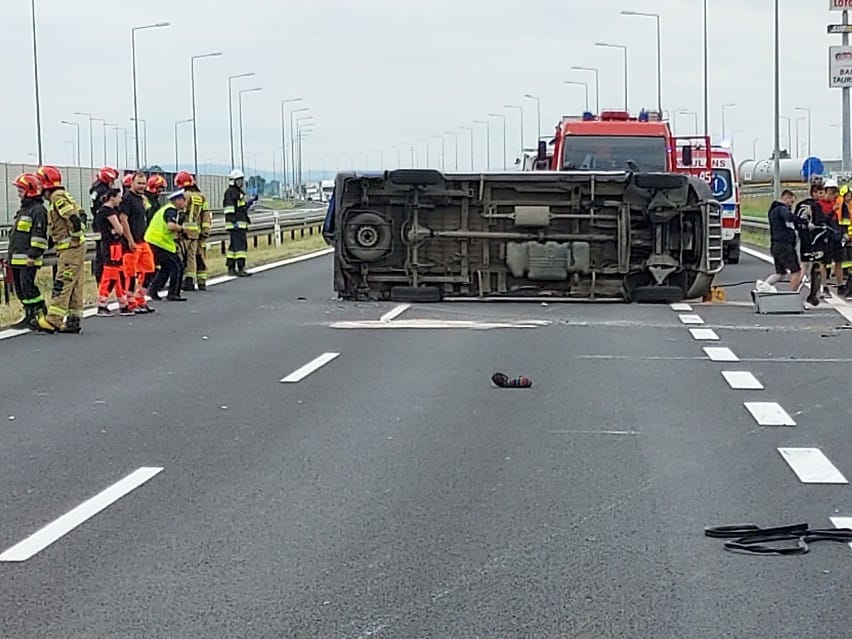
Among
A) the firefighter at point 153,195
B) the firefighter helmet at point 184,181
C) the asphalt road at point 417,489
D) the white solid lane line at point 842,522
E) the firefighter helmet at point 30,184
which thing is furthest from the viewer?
the firefighter helmet at point 184,181

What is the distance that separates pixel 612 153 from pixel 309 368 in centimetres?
1218

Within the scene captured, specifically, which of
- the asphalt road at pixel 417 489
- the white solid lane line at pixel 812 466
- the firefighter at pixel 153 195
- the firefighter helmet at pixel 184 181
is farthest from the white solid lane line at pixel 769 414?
the firefighter helmet at pixel 184 181

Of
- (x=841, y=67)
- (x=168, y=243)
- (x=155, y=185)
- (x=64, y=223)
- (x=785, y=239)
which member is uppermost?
(x=841, y=67)

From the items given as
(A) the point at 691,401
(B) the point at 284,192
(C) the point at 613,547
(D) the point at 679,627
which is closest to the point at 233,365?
(A) the point at 691,401

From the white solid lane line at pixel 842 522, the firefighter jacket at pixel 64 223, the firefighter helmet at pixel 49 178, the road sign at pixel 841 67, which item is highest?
the road sign at pixel 841 67

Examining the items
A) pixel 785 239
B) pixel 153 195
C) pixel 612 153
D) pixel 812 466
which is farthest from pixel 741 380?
pixel 612 153

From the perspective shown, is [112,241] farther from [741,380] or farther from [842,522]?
[842,522]

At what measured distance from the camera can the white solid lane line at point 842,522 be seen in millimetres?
7586

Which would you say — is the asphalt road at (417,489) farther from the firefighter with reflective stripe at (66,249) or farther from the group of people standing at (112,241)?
the group of people standing at (112,241)

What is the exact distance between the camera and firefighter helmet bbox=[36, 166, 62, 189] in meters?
16.7

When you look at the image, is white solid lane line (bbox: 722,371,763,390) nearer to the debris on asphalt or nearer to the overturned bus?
the debris on asphalt

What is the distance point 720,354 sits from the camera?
15.1 meters

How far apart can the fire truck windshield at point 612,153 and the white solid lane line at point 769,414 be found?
13.3 meters

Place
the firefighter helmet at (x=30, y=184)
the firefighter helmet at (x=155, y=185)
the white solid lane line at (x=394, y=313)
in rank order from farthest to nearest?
the firefighter helmet at (x=155, y=185)
the white solid lane line at (x=394, y=313)
the firefighter helmet at (x=30, y=184)
